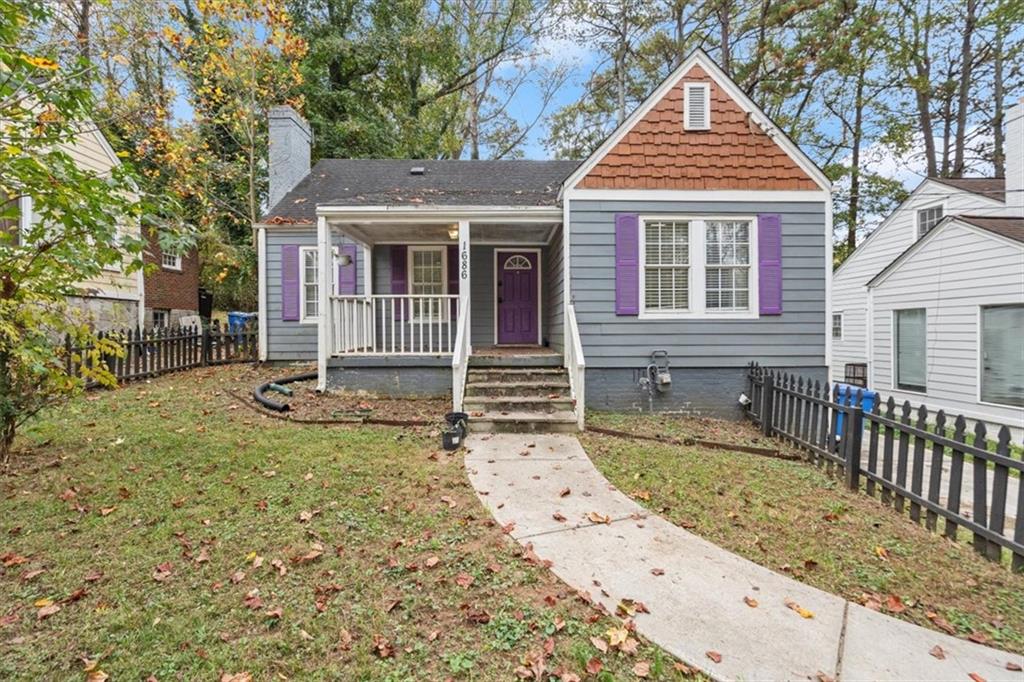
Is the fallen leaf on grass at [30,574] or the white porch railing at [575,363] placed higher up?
the white porch railing at [575,363]

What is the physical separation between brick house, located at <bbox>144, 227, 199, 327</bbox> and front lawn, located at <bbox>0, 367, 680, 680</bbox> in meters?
13.2

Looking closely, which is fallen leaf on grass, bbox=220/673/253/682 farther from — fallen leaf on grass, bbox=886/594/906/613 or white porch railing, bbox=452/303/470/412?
white porch railing, bbox=452/303/470/412

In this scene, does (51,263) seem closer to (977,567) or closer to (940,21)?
(977,567)

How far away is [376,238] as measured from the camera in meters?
9.79

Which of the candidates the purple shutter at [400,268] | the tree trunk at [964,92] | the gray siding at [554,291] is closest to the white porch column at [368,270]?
the purple shutter at [400,268]

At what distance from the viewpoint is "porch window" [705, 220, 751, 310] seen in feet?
25.3

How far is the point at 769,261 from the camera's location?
7574mm

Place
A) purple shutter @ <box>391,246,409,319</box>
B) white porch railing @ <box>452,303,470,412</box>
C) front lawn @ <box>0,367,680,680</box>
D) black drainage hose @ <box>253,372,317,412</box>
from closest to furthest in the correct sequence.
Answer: front lawn @ <box>0,367,680,680</box> → white porch railing @ <box>452,303,470,412</box> → black drainage hose @ <box>253,372,317,412</box> → purple shutter @ <box>391,246,409,319</box>

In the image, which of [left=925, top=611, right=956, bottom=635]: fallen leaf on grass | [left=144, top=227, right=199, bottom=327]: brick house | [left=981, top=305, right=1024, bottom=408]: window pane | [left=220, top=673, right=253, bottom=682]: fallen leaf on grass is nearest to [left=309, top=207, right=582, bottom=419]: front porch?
[left=925, top=611, right=956, bottom=635]: fallen leaf on grass

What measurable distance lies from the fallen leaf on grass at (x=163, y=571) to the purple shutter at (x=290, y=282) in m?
8.79

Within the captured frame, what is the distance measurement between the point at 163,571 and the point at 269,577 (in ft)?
2.16

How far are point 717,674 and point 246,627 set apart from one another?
90.7 inches

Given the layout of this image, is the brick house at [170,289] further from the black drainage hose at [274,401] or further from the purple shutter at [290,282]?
the black drainage hose at [274,401]

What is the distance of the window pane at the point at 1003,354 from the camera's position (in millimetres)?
8406
